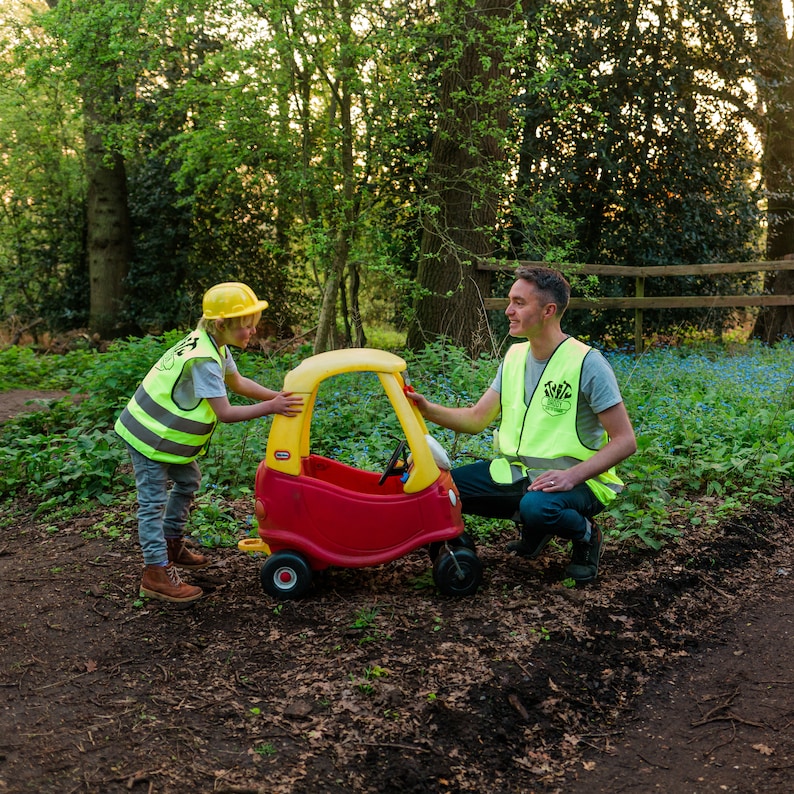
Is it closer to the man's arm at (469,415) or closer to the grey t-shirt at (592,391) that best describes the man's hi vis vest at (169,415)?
the man's arm at (469,415)

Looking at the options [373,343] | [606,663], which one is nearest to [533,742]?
[606,663]

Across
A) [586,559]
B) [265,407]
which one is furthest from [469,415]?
[265,407]

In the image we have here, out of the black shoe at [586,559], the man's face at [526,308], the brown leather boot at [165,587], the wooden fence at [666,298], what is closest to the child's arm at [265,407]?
the brown leather boot at [165,587]

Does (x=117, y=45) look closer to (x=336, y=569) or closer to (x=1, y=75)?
(x=1, y=75)

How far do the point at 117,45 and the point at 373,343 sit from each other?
239 inches

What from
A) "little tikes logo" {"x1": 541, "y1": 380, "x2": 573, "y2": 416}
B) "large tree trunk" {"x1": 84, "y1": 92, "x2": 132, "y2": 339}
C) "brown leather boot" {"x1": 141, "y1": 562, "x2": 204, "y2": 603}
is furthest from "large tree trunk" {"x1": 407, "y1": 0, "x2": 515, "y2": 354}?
"large tree trunk" {"x1": 84, "y1": 92, "x2": 132, "y2": 339}

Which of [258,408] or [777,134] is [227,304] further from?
[777,134]

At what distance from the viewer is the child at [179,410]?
141 inches

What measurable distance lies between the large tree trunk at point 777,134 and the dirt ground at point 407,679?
9.06 m

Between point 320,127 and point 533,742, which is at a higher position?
point 320,127

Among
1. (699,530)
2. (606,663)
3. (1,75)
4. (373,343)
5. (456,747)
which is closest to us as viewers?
(456,747)

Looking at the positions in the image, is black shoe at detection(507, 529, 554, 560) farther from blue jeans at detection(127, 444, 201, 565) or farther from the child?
blue jeans at detection(127, 444, 201, 565)

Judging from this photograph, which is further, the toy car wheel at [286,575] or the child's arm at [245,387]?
the child's arm at [245,387]

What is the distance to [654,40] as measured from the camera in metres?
11.0
